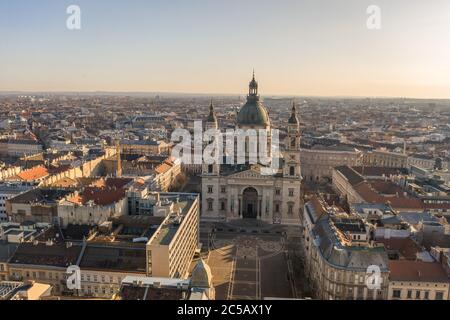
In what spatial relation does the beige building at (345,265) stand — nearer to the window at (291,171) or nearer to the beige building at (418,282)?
the beige building at (418,282)

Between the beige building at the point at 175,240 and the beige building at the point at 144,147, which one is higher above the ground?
the beige building at the point at 144,147

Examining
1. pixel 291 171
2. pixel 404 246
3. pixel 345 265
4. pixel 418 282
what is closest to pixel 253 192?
pixel 291 171

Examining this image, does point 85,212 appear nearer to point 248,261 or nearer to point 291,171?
point 248,261

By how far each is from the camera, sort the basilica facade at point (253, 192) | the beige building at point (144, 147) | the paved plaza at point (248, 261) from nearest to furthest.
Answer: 1. the paved plaza at point (248, 261)
2. the basilica facade at point (253, 192)
3. the beige building at point (144, 147)

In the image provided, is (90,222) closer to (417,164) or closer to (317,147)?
(317,147)

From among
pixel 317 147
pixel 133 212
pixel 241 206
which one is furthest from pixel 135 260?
pixel 317 147

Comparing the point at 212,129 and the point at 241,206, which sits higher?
the point at 212,129

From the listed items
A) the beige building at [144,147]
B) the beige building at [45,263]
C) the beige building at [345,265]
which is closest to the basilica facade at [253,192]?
the beige building at [345,265]
